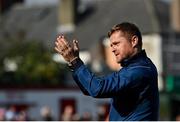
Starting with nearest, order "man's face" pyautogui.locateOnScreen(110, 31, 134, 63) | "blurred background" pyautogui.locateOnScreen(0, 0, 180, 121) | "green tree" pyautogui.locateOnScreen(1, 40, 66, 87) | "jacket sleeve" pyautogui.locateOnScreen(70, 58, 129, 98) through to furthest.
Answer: "jacket sleeve" pyautogui.locateOnScreen(70, 58, 129, 98)
"man's face" pyautogui.locateOnScreen(110, 31, 134, 63)
"blurred background" pyautogui.locateOnScreen(0, 0, 180, 121)
"green tree" pyautogui.locateOnScreen(1, 40, 66, 87)

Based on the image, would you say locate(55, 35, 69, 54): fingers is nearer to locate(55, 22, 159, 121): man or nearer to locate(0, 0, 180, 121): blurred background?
locate(55, 22, 159, 121): man

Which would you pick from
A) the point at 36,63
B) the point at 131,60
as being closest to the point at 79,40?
the point at 36,63

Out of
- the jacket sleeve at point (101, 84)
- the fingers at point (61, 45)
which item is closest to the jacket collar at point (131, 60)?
the jacket sleeve at point (101, 84)

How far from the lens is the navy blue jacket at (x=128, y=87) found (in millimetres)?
5984

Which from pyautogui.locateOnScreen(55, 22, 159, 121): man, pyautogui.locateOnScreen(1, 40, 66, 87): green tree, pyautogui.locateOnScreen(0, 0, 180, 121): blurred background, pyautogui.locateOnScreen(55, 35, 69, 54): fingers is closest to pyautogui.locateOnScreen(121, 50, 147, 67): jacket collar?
pyautogui.locateOnScreen(55, 22, 159, 121): man

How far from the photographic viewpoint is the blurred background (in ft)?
112

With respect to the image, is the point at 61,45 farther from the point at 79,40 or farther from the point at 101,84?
the point at 79,40

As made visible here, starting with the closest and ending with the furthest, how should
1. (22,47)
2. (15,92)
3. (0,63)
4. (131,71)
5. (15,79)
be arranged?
(131,71) < (15,92) < (15,79) < (0,63) < (22,47)

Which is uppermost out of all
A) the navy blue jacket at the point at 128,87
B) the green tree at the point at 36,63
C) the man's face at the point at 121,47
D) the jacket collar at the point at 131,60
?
the man's face at the point at 121,47

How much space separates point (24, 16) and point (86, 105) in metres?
41.7

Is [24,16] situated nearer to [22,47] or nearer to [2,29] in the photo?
[2,29]

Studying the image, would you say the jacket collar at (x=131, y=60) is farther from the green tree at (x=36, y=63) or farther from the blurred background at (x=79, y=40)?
the green tree at (x=36, y=63)

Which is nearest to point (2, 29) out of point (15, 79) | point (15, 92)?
point (15, 79)

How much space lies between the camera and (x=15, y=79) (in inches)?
1457
